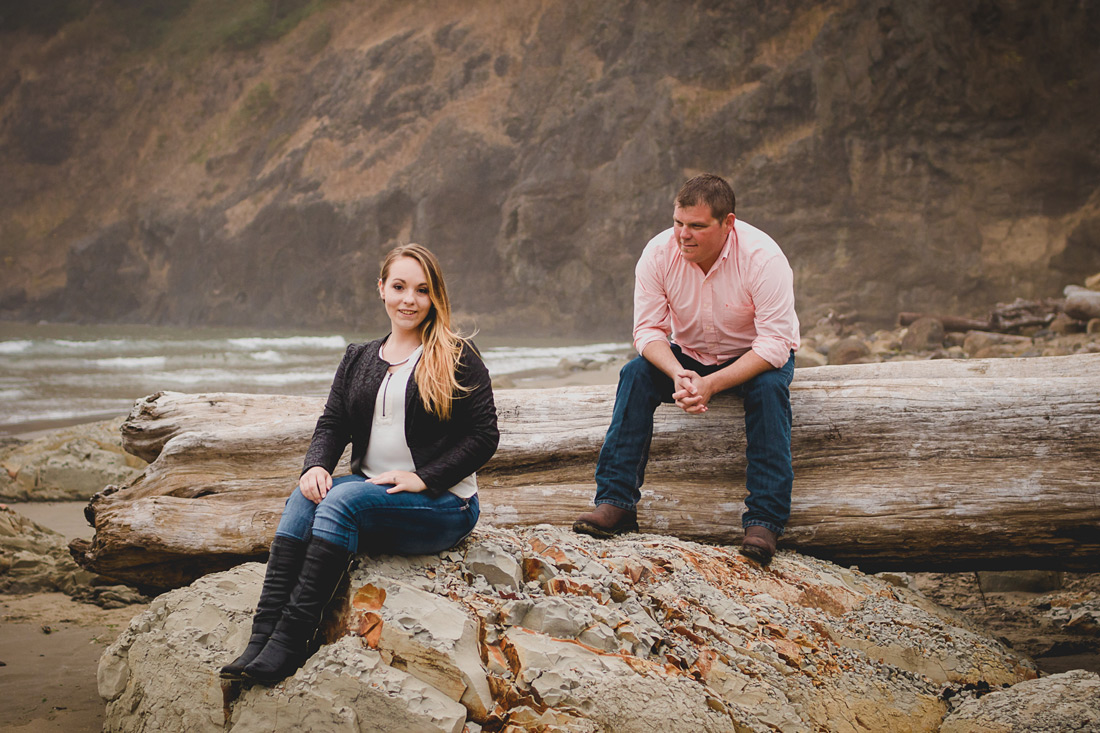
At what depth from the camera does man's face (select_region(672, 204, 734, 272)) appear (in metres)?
3.51

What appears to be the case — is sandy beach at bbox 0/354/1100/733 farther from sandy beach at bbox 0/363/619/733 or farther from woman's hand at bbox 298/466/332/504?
woman's hand at bbox 298/466/332/504

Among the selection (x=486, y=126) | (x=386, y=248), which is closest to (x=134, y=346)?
(x=386, y=248)

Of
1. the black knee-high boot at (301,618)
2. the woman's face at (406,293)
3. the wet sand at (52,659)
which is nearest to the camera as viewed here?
the black knee-high boot at (301,618)

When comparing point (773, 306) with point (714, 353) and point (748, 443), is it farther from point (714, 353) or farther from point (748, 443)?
point (748, 443)

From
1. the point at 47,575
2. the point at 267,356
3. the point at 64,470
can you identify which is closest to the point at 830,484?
the point at 47,575

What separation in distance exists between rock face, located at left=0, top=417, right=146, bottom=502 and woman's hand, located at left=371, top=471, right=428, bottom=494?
5.09m

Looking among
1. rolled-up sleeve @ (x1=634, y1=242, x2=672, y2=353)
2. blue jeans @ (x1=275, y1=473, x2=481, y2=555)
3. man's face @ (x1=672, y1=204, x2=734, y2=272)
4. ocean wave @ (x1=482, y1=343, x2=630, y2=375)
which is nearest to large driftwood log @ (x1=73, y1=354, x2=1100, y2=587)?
rolled-up sleeve @ (x1=634, y1=242, x2=672, y2=353)

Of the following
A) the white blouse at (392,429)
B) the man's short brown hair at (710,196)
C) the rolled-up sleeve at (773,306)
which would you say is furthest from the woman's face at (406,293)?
the rolled-up sleeve at (773,306)

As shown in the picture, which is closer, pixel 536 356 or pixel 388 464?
pixel 388 464

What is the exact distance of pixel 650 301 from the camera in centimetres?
383

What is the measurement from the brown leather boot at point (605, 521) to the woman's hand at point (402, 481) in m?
0.97

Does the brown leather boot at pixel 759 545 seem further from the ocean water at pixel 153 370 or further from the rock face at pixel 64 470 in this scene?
the ocean water at pixel 153 370

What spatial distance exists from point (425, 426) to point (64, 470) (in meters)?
5.96

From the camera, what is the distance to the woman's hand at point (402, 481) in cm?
265
